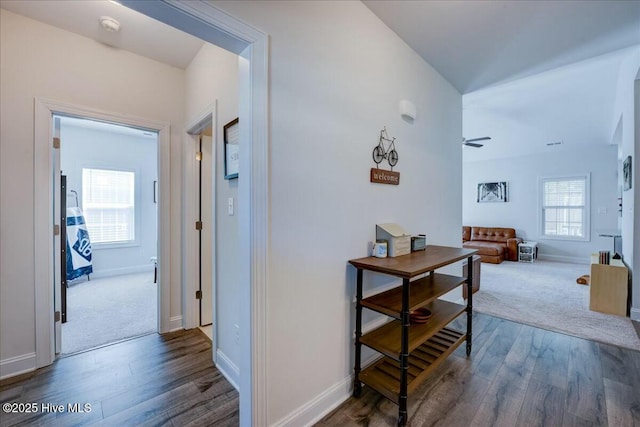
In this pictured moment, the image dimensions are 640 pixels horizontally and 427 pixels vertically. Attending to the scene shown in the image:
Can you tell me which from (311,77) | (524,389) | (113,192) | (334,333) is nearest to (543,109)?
(524,389)

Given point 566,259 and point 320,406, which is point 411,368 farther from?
point 566,259

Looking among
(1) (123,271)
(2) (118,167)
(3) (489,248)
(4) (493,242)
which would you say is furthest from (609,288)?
(2) (118,167)

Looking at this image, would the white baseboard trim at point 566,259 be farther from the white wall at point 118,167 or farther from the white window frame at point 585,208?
the white wall at point 118,167

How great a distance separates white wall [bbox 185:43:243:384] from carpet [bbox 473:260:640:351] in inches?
111

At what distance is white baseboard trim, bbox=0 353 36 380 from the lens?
193 cm

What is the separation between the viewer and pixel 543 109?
416cm

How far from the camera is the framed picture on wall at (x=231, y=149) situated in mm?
1922

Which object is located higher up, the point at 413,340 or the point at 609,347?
the point at 413,340

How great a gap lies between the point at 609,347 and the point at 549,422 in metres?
1.47

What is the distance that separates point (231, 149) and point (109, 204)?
436 cm

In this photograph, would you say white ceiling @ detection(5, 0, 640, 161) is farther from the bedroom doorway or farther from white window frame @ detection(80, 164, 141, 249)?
white window frame @ detection(80, 164, 141, 249)

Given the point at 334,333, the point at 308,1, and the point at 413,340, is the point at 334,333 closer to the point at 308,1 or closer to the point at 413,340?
the point at 413,340

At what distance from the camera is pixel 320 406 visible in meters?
1.59

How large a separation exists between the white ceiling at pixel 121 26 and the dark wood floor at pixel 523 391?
3.08 m
